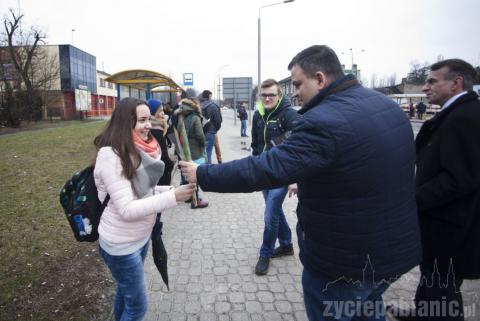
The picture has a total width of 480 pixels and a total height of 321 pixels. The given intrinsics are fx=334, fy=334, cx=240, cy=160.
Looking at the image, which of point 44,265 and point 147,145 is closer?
point 147,145

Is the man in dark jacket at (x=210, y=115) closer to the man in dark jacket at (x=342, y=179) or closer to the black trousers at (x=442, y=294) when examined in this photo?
the black trousers at (x=442, y=294)

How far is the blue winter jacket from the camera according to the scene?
62.6 inches

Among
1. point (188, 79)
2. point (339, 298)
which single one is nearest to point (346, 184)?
point (339, 298)

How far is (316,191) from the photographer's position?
1.73 m

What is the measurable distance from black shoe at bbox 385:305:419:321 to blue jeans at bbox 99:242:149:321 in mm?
2252

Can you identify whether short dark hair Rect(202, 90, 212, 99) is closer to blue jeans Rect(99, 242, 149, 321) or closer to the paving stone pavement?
the paving stone pavement

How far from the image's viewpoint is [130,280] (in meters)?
2.23

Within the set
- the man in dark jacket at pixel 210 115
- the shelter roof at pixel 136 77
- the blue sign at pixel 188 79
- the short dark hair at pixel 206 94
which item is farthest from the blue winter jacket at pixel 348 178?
the blue sign at pixel 188 79

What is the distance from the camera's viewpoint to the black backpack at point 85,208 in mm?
2180

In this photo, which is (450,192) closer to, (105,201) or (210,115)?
(105,201)

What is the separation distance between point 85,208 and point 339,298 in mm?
1653

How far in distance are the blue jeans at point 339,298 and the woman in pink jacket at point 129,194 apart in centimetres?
92

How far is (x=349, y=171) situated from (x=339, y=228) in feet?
1.01

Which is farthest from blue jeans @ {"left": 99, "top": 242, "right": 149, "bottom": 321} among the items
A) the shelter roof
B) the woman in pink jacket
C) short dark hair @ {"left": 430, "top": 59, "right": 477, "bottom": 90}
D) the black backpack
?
the shelter roof
